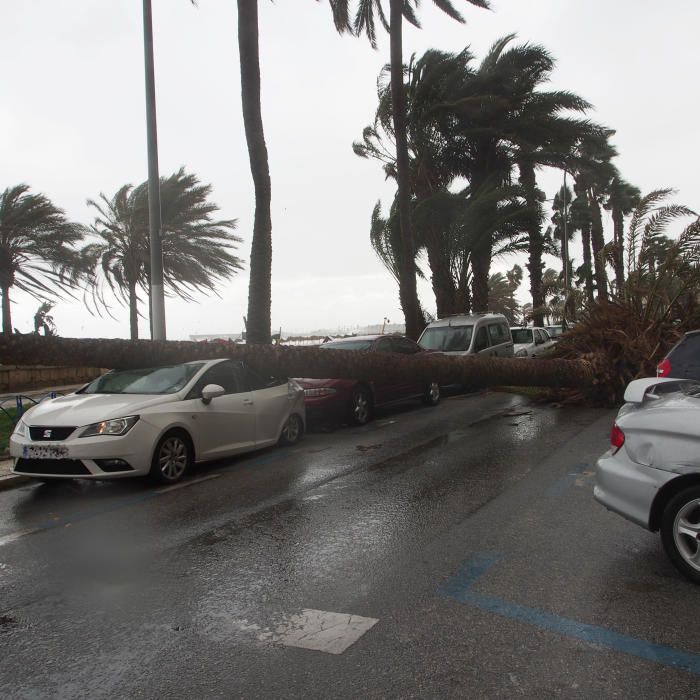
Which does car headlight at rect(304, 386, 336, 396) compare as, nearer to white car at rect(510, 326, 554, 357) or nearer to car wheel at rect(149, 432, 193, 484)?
car wheel at rect(149, 432, 193, 484)

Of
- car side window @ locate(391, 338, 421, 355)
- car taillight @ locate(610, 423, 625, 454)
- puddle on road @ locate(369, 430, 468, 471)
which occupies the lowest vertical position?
puddle on road @ locate(369, 430, 468, 471)

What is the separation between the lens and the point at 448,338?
661 inches

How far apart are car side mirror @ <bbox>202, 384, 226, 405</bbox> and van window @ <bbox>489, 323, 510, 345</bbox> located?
10.7 m

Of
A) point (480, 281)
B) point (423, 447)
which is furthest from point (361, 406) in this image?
point (480, 281)

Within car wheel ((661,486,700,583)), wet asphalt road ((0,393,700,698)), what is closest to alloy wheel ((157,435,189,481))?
wet asphalt road ((0,393,700,698))

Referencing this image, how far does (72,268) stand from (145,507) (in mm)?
22347

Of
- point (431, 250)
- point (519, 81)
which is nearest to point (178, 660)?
point (431, 250)

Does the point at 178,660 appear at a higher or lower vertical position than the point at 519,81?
lower

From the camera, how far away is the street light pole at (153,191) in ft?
42.6

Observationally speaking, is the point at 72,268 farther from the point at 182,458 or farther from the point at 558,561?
the point at 558,561

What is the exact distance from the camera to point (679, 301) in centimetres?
1338

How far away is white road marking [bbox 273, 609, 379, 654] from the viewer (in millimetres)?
3262

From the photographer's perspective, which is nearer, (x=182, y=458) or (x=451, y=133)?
(x=182, y=458)

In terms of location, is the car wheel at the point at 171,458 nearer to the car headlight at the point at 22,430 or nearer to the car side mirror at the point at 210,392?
the car side mirror at the point at 210,392
